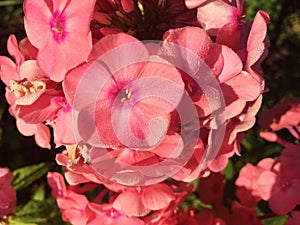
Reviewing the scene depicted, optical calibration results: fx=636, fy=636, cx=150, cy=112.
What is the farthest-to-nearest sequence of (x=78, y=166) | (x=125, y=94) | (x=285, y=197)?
(x=285, y=197)
(x=78, y=166)
(x=125, y=94)

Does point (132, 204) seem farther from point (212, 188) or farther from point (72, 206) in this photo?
point (212, 188)

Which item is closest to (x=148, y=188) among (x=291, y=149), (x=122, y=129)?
(x=122, y=129)

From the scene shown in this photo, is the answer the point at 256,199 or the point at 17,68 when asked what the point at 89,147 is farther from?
the point at 256,199

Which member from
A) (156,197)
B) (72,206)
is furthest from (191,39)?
(72,206)

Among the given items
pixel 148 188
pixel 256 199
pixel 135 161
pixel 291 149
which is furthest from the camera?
pixel 256 199

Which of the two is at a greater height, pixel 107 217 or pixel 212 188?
pixel 107 217

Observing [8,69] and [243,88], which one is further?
[8,69]

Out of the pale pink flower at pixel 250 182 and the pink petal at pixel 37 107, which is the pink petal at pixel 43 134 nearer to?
the pink petal at pixel 37 107
